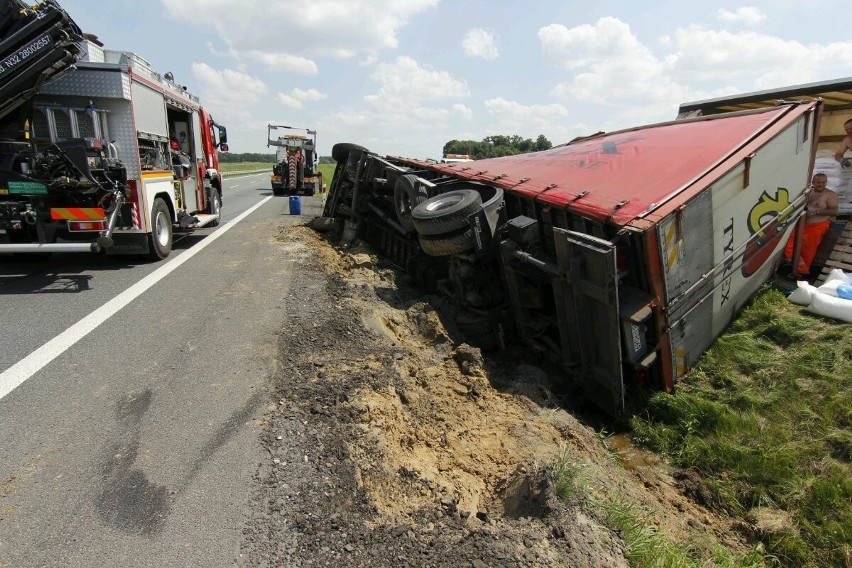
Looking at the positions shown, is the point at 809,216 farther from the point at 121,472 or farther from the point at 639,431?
the point at 121,472

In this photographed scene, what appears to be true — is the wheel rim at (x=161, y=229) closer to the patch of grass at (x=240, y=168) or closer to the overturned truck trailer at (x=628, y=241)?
the overturned truck trailer at (x=628, y=241)

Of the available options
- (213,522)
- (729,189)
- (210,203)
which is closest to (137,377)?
(213,522)

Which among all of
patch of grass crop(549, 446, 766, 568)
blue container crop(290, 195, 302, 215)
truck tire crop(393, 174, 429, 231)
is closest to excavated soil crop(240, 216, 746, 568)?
patch of grass crop(549, 446, 766, 568)

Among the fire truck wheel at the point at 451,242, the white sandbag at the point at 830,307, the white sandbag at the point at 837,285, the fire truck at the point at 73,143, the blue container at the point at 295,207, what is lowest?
the white sandbag at the point at 830,307

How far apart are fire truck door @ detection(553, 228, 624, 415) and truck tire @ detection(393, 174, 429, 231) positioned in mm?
3062

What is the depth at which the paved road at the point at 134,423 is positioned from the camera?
2.35 meters

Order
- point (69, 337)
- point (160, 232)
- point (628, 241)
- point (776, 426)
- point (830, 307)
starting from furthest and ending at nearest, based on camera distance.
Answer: point (160, 232) < point (830, 307) < point (69, 337) < point (628, 241) < point (776, 426)

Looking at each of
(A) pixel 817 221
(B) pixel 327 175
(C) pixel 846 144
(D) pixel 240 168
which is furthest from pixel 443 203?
(D) pixel 240 168

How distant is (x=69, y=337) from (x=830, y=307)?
7.09m

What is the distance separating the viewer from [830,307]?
4.71 meters

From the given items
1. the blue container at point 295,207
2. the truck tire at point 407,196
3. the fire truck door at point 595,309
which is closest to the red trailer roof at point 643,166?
the fire truck door at point 595,309

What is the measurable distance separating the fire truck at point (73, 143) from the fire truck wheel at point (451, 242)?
4.29m

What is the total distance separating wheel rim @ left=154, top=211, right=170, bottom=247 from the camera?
26.0ft

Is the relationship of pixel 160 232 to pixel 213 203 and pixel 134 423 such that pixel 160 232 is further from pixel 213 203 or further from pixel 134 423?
pixel 134 423
